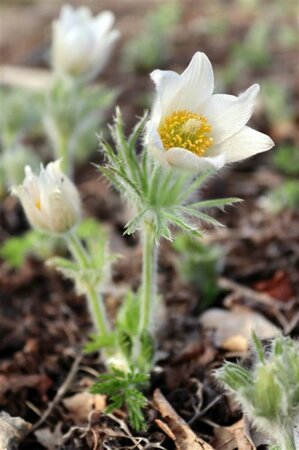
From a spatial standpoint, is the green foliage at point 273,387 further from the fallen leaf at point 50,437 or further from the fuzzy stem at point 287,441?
the fallen leaf at point 50,437

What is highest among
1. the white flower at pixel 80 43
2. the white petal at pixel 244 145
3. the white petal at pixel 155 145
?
the white flower at pixel 80 43

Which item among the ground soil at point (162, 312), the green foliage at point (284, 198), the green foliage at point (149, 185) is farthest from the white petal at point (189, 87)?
→ the green foliage at point (284, 198)

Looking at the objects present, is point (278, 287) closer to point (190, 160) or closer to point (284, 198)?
point (284, 198)

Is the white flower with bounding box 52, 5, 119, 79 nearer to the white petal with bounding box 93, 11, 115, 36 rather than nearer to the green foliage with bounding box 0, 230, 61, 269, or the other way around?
the white petal with bounding box 93, 11, 115, 36

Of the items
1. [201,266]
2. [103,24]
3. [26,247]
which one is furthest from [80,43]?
[201,266]

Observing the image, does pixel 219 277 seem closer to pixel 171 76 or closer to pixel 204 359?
pixel 204 359

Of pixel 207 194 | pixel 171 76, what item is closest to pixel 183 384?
pixel 171 76
